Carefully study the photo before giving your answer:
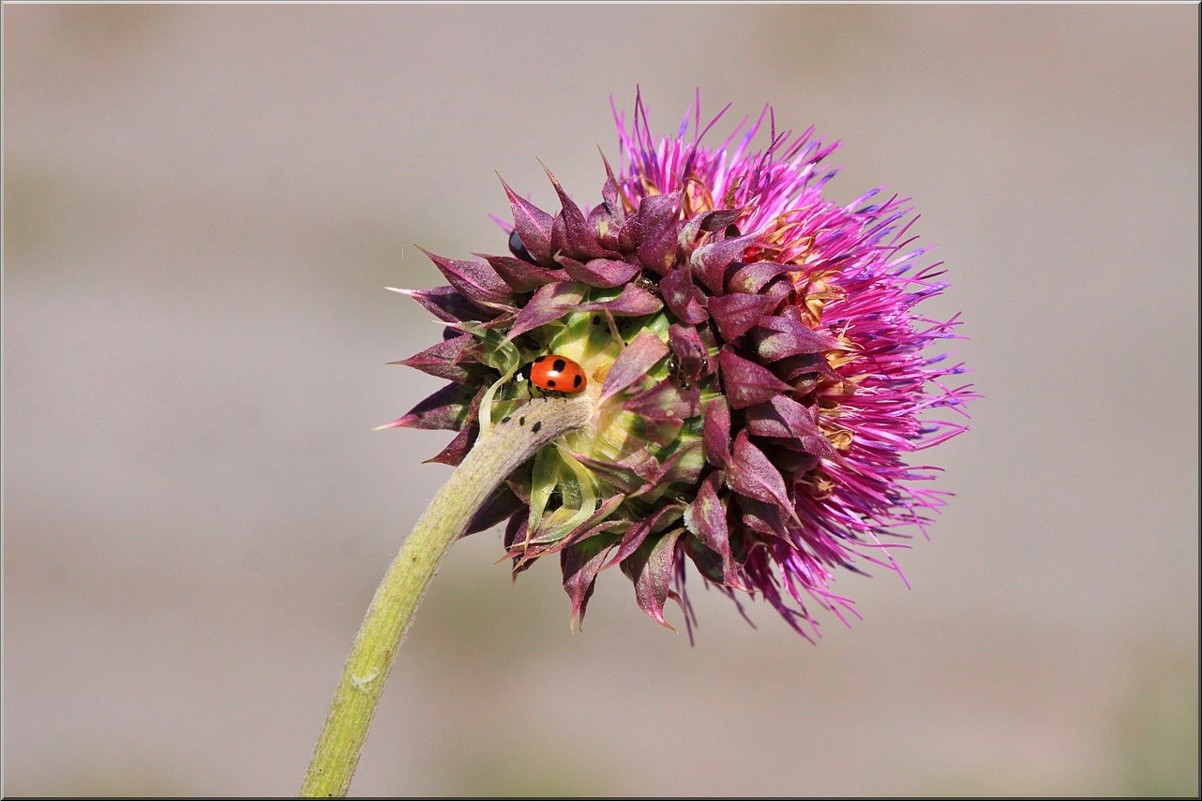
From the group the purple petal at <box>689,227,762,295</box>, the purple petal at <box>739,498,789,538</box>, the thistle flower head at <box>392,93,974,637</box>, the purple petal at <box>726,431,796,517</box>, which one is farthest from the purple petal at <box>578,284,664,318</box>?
the purple petal at <box>739,498,789,538</box>

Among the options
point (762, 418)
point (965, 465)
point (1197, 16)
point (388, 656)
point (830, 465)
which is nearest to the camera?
point (388, 656)

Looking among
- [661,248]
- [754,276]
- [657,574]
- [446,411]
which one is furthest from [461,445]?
[754,276]

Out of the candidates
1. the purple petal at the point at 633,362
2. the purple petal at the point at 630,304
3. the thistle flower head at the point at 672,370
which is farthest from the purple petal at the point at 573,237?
the purple petal at the point at 633,362

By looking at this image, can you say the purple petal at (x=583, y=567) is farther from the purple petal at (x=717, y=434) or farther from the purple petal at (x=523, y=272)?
the purple petal at (x=523, y=272)

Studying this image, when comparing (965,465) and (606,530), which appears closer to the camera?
(606,530)

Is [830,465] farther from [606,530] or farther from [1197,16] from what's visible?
[1197,16]

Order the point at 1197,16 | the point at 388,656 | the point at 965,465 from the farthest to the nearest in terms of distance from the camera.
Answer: the point at 1197,16, the point at 965,465, the point at 388,656

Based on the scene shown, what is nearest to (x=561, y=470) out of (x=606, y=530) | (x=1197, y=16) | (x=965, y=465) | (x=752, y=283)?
(x=606, y=530)
